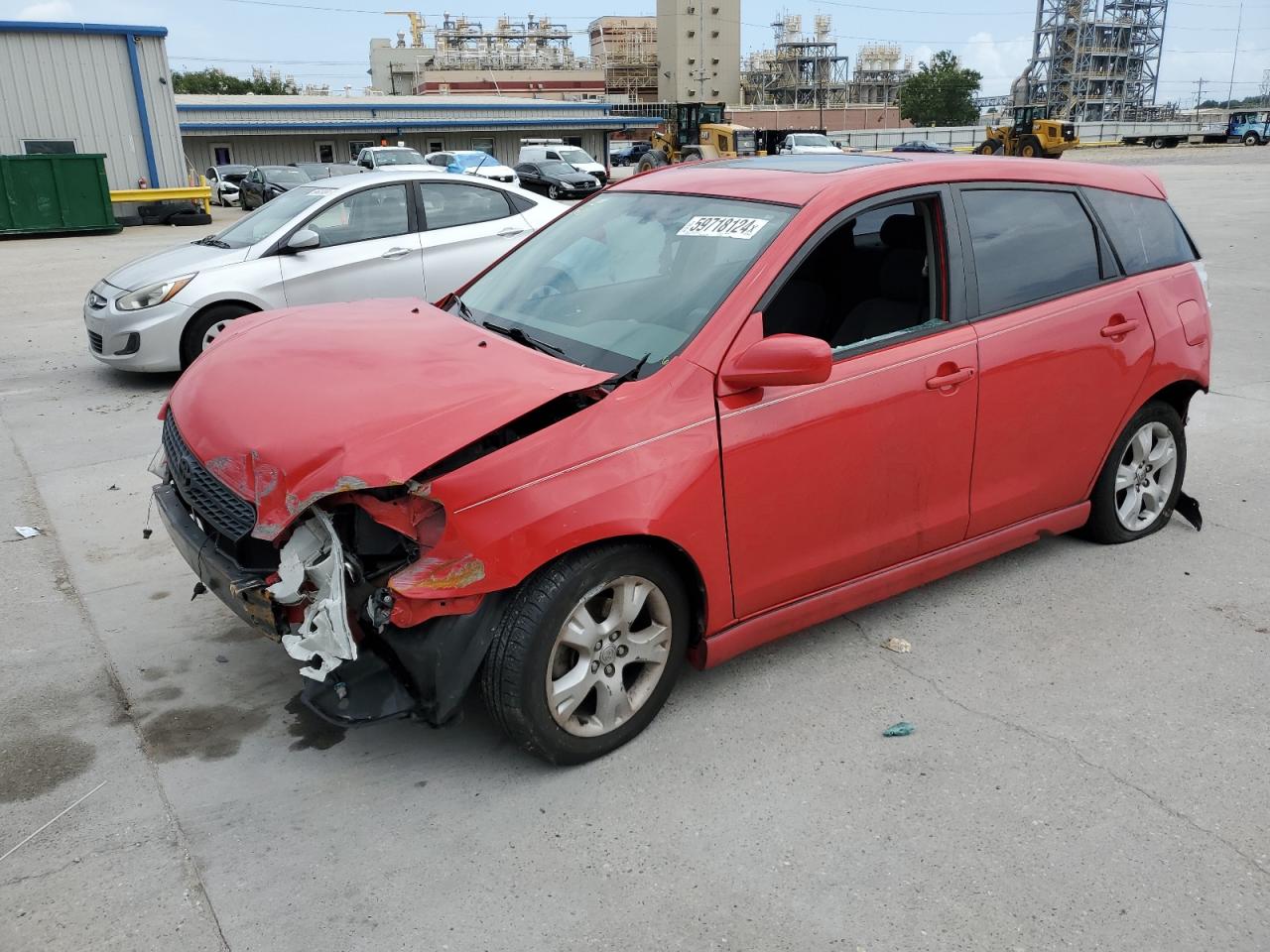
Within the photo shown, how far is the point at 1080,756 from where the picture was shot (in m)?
3.26

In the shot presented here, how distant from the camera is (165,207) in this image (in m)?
24.6

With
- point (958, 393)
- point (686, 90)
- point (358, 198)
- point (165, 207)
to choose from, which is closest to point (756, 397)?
point (958, 393)

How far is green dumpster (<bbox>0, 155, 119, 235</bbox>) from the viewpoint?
2102 centimetres

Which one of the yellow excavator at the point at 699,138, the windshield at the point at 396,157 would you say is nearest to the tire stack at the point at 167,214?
the windshield at the point at 396,157

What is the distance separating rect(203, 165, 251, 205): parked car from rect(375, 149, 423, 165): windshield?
14.4ft

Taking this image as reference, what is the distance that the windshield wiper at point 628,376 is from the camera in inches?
124

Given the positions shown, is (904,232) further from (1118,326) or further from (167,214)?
(167,214)

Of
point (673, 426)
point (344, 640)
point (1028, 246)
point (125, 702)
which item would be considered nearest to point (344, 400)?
point (344, 640)

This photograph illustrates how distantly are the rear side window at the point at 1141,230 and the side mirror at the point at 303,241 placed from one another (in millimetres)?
5956

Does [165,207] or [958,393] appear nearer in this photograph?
[958,393]

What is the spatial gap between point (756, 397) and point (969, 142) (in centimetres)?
7970

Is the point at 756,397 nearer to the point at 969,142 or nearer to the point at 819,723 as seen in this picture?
the point at 819,723

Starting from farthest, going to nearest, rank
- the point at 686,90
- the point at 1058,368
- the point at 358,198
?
the point at 686,90 < the point at 358,198 < the point at 1058,368

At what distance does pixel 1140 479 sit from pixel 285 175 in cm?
2846
